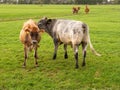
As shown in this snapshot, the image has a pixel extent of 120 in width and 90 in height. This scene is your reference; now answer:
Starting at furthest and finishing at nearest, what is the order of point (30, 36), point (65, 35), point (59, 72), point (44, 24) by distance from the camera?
point (44, 24) → point (65, 35) → point (30, 36) → point (59, 72)

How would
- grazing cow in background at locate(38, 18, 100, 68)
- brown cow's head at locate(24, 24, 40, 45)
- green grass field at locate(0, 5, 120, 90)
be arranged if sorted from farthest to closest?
1. grazing cow in background at locate(38, 18, 100, 68)
2. brown cow's head at locate(24, 24, 40, 45)
3. green grass field at locate(0, 5, 120, 90)

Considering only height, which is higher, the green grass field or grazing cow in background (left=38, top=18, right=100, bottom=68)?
grazing cow in background (left=38, top=18, right=100, bottom=68)

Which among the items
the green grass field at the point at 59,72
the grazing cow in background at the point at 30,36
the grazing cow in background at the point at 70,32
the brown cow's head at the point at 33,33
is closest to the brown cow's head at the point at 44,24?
the grazing cow in background at the point at 70,32

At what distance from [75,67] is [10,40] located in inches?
346

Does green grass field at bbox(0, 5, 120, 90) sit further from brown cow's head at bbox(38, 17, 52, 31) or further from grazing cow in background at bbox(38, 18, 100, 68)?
brown cow's head at bbox(38, 17, 52, 31)

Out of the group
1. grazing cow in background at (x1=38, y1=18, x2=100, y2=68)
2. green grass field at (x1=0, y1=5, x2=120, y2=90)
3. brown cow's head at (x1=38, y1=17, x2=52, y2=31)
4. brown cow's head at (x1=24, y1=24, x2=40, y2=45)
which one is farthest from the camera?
brown cow's head at (x1=38, y1=17, x2=52, y2=31)

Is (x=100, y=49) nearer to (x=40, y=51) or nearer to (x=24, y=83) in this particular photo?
(x=40, y=51)

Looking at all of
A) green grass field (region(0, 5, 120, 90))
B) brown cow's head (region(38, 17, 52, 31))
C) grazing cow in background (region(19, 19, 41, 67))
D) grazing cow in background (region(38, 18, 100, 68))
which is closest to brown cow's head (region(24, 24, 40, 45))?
grazing cow in background (region(19, 19, 41, 67))

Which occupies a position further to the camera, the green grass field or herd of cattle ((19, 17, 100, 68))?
herd of cattle ((19, 17, 100, 68))

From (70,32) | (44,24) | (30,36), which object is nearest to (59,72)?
(70,32)

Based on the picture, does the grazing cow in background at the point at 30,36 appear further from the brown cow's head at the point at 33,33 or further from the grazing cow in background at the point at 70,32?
the grazing cow in background at the point at 70,32

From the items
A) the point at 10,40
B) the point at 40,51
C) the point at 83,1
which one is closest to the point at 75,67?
the point at 40,51

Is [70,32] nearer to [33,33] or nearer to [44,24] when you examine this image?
[33,33]

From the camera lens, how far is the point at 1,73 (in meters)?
12.0
